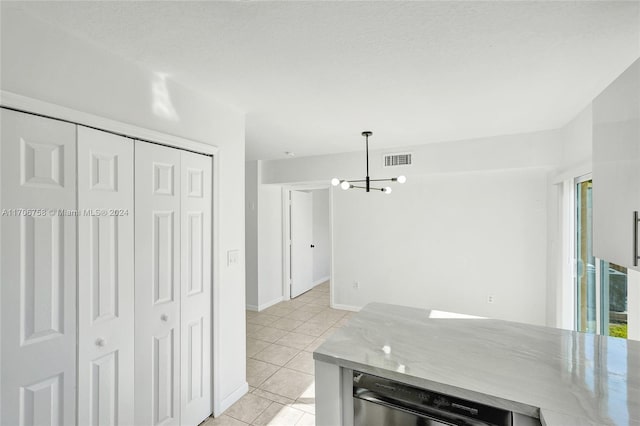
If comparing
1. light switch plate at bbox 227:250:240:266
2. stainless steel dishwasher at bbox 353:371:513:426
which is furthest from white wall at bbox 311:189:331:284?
stainless steel dishwasher at bbox 353:371:513:426

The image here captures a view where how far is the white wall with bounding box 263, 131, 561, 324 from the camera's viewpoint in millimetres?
3803

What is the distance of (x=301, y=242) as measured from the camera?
19.9 ft

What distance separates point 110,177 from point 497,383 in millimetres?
2136

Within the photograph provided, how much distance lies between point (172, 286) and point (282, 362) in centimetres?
175

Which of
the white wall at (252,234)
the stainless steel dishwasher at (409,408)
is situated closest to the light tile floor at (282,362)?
the white wall at (252,234)

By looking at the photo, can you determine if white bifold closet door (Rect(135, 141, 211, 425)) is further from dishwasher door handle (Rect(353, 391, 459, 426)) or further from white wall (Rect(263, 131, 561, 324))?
white wall (Rect(263, 131, 561, 324))

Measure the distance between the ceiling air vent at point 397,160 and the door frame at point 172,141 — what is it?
2.67 metres

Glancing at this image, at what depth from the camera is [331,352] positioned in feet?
4.69

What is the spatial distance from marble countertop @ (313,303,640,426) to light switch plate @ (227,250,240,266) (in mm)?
1199

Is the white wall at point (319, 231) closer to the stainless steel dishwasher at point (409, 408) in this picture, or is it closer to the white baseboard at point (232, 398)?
the white baseboard at point (232, 398)

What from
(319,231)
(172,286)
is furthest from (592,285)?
(319,231)

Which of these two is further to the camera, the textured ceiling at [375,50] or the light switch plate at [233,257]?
the light switch plate at [233,257]

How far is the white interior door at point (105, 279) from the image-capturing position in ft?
5.06

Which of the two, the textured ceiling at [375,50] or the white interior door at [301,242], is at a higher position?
the textured ceiling at [375,50]
